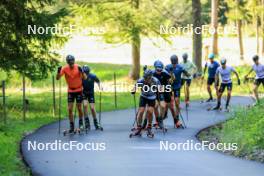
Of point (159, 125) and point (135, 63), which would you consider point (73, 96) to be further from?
point (135, 63)

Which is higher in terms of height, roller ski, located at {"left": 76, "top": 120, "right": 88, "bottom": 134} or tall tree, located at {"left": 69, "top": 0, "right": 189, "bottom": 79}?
tall tree, located at {"left": 69, "top": 0, "right": 189, "bottom": 79}

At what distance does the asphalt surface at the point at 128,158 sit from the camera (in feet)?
41.4

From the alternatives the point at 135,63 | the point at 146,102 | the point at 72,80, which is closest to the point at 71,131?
the point at 72,80

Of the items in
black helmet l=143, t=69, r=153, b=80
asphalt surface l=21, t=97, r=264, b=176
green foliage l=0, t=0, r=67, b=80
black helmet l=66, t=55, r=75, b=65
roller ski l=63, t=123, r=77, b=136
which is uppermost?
green foliage l=0, t=0, r=67, b=80

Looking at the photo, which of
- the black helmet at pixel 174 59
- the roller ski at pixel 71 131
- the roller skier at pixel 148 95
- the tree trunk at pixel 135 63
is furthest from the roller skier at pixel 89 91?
the tree trunk at pixel 135 63

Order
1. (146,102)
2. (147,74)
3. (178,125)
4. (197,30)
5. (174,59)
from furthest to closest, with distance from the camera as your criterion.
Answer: (197,30) → (174,59) → (178,125) → (146,102) → (147,74)

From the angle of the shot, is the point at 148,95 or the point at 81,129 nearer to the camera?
the point at 148,95

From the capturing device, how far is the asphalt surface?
41.4 ft

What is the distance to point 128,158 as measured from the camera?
1403 centimetres

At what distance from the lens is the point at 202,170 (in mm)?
12680

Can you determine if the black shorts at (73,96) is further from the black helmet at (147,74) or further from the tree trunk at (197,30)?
the tree trunk at (197,30)

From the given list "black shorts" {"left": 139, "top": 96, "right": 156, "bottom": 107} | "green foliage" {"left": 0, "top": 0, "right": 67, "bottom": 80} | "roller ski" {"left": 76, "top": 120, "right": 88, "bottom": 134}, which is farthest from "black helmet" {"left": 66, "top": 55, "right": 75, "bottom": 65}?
"green foliage" {"left": 0, "top": 0, "right": 67, "bottom": 80}

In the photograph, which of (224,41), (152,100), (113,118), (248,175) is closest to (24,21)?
(113,118)

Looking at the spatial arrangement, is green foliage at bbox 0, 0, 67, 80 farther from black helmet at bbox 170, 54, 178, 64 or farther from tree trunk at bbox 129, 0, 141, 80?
tree trunk at bbox 129, 0, 141, 80
